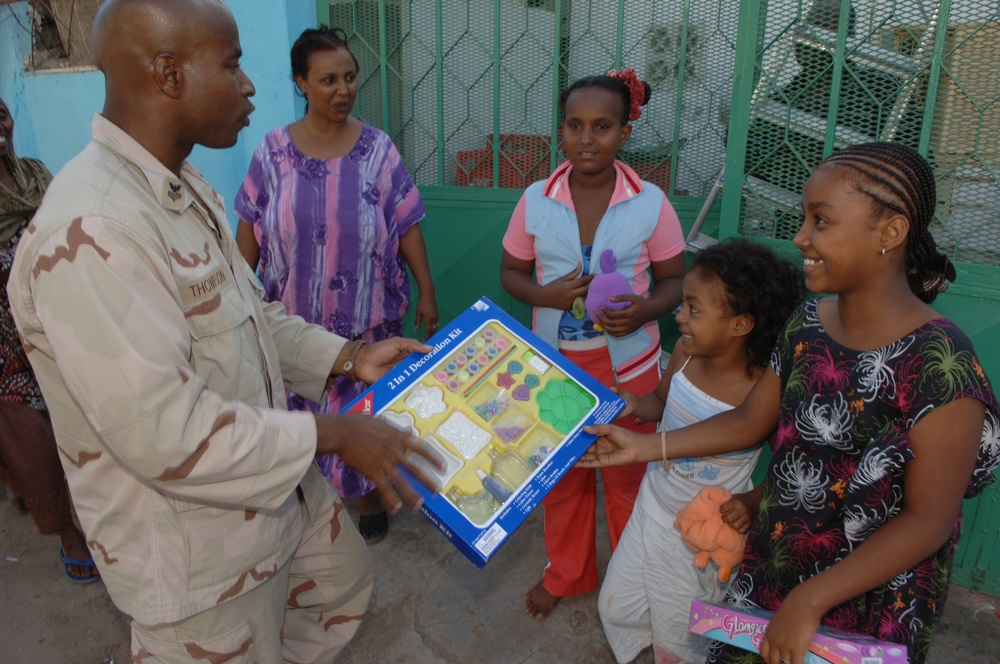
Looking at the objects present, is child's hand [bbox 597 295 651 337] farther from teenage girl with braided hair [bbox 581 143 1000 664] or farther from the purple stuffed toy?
teenage girl with braided hair [bbox 581 143 1000 664]

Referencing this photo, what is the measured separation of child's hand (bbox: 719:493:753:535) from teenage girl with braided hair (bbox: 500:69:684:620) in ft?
2.35

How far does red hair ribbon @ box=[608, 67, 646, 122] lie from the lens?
2.60m

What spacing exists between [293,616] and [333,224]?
63.0 inches

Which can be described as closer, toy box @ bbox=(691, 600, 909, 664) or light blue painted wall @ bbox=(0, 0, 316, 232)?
toy box @ bbox=(691, 600, 909, 664)

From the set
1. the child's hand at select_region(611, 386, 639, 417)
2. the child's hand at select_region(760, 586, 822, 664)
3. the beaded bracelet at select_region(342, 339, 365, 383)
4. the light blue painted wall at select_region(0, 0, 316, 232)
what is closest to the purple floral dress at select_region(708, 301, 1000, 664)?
the child's hand at select_region(760, 586, 822, 664)

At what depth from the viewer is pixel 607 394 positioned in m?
1.99

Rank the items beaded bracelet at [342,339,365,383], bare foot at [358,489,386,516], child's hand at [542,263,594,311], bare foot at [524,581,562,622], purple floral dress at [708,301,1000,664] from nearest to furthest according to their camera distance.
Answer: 1. purple floral dress at [708,301,1000,664]
2. beaded bracelet at [342,339,365,383]
3. child's hand at [542,263,594,311]
4. bare foot at [524,581,562,622]
5. bare foot at [358,489,386,516]

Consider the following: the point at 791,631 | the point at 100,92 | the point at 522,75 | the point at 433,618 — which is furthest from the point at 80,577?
the point at 100,92

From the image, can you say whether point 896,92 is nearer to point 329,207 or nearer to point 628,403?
point 628,403

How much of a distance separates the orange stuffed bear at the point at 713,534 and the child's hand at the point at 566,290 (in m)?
0.89

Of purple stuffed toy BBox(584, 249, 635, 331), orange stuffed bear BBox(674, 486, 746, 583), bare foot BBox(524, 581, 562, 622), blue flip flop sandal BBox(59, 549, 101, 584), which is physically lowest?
blue flip flop sandal BBox(59, 549, 101, 584)

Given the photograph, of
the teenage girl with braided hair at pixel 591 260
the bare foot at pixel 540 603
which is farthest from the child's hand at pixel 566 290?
the bare foot at pixel 540 603

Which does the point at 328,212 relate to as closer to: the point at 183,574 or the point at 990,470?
the point at 183,574

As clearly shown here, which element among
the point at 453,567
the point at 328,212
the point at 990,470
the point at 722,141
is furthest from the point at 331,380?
the point at 722,141
